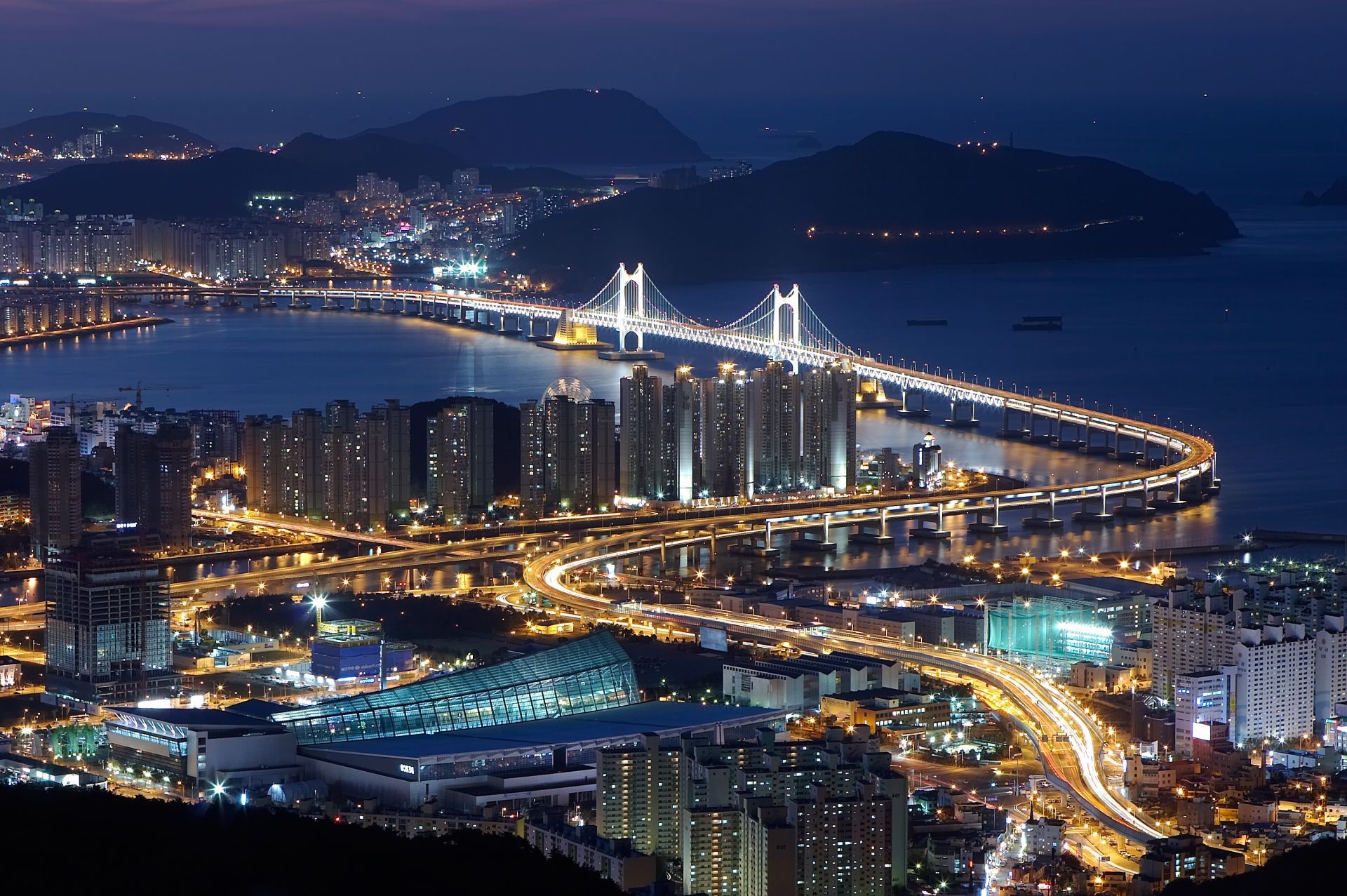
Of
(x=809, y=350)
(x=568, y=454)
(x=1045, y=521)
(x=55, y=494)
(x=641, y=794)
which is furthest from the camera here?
(x=809, y=350)

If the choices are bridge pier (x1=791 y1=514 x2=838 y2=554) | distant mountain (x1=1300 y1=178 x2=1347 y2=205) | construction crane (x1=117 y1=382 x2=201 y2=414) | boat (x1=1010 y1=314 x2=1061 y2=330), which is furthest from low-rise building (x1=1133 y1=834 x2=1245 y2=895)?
distant mountain (x1=1300 y1=178 x2=1347 y2=205)

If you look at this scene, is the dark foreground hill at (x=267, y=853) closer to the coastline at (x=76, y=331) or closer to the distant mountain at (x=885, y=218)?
the coastline at (x=76, y=331)

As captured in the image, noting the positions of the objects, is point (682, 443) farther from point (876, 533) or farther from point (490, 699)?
point (490, 699)

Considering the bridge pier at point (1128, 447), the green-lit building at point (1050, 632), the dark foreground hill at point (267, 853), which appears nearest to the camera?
the dark foreground hill at point (267, 853)

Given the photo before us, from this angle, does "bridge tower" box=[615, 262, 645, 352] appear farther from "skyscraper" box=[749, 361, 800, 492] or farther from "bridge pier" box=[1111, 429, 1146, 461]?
"skyscraper" box=[749, 361, 800, 492]

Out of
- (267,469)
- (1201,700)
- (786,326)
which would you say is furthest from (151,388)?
(1201,700)

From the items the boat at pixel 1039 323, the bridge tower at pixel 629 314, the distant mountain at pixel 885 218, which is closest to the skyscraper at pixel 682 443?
the bridge tower at pixel 629 314
